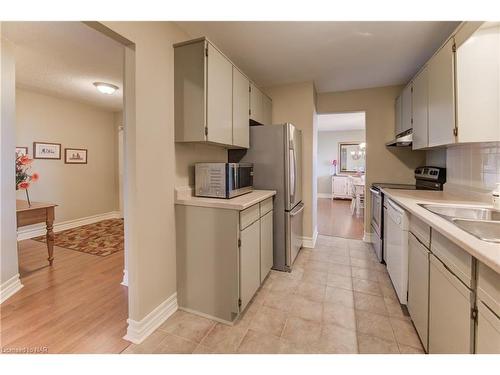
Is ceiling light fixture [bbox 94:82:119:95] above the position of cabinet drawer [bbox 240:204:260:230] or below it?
above

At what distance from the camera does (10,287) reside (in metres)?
2.10

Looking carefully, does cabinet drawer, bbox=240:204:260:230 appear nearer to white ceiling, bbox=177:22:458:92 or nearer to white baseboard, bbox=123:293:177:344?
white baseboard, bbox=123:293:177:344

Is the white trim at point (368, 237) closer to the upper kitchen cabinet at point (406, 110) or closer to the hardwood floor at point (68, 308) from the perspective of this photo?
the upper kitchen cabinet at point (406, 110)

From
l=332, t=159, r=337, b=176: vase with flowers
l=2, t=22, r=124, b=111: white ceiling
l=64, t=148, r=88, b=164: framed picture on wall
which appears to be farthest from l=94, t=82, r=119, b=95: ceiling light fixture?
l=332, t=159, r=337, b=176: vase with flowers

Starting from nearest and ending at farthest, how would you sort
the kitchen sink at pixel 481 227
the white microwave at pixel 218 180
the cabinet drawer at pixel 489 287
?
1. the cabinet drawer at pixel 489 287
2. the kitchen sink at pixel 481 227
3. the white microwave at pixel 218 180

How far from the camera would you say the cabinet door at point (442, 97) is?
5.71 feet

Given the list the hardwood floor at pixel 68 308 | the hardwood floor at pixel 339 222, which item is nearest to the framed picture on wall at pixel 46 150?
the hardwood floor at pixel 68 308

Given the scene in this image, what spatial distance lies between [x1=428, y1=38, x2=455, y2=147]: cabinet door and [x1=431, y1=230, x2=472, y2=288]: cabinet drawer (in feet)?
3.22

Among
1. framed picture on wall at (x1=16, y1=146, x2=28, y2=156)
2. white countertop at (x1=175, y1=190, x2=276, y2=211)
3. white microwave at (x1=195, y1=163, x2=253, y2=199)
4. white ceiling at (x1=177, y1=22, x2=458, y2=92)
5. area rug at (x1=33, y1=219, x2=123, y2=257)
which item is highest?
white ceiling at (x1=177, y1=22, x2=458, y2=92)

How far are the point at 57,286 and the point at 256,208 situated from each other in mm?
2146

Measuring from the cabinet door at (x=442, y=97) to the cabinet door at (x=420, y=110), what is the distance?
0.12 meters

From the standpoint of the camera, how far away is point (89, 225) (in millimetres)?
4562

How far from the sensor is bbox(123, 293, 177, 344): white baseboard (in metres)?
1.57

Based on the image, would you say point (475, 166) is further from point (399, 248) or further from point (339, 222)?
point (339, 222)
